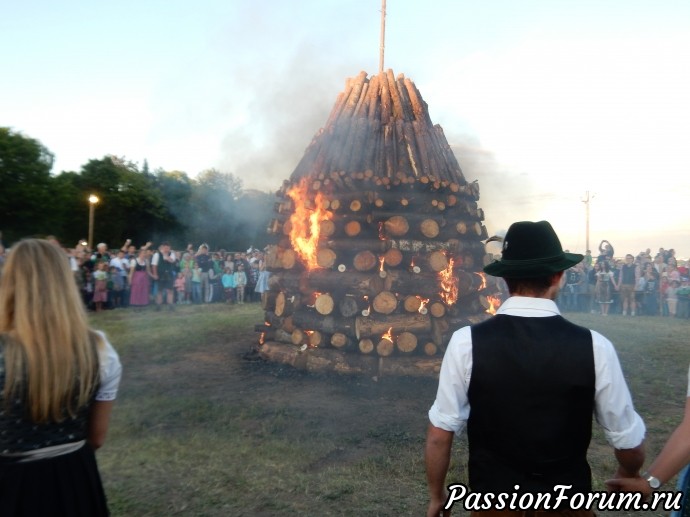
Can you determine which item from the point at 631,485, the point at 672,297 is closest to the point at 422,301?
the point at 631,485

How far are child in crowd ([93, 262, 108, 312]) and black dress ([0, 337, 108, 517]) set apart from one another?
14.0m

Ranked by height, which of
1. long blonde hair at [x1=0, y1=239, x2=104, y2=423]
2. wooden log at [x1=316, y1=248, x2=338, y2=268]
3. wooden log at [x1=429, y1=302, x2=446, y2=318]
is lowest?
wooden log at [x1=429, y1=302, x2=446, y2=318]

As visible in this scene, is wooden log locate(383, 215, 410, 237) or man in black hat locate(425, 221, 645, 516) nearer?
man in black hat locate(425, 221, 645, 516)

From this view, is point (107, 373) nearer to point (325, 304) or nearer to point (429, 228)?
point (325, 304)

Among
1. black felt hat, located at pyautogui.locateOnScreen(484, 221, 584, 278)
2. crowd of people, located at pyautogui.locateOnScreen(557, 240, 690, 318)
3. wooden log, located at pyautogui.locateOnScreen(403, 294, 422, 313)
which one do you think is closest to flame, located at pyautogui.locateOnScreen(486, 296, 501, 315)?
wooden log, located at pyautogui.locateOnScreen(403, 294, 422, 313)

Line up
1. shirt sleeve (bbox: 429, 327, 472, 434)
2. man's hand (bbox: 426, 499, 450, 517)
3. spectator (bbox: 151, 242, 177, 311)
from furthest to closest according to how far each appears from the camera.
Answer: spectator (bbox: 151, 242, 177, 311)
man's hand (bbox: 426, 499, 450, 517)
shirt sleeve (bbox: 429, 327, 472, 434)

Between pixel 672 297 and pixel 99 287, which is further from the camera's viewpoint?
pixel 672 297

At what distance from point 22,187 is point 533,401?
28.8 m

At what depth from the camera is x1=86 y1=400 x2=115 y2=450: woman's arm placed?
2703mm

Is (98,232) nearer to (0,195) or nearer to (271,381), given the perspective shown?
(0,195)

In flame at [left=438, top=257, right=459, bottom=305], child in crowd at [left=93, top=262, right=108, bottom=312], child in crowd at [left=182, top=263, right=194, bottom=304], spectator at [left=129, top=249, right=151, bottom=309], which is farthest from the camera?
child in crowd at [left=182, top=263, right=194, bottom=304]

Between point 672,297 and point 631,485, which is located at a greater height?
point 672,297

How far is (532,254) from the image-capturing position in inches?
106

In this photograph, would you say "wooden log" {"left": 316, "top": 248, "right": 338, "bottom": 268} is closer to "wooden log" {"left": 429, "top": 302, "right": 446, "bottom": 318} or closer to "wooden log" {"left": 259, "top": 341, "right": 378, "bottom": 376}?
"wooden log" {"left": 259, "top": 341, "right": 378, "bottom": 376}
